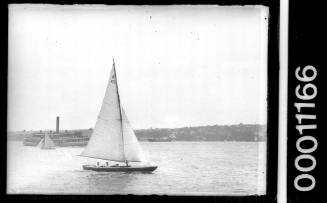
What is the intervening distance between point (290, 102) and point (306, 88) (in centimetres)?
9

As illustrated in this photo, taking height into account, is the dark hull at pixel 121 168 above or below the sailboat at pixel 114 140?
below

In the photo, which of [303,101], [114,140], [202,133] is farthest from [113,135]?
[303,101]

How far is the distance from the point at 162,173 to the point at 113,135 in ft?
0.91

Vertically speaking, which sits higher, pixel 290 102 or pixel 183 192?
pixel 290 102

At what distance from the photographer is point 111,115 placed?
3.06 m

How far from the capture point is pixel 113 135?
10.2 ft

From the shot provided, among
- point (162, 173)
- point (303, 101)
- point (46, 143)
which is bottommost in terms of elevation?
point (162, 173)

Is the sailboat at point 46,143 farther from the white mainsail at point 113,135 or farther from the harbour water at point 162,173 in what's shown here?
the white mainsail at point 113,135

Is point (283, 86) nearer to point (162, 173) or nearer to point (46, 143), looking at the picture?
point (162, 173)

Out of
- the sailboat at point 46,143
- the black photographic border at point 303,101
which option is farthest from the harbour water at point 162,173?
the black photographic border at point 303,101

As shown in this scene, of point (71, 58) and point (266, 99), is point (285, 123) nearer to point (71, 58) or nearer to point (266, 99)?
point (266, 99)

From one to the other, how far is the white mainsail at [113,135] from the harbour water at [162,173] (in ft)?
0.21

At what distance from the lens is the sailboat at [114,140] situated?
305cm
